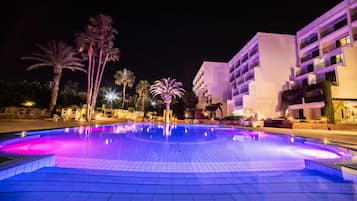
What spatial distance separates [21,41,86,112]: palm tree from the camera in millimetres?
25250

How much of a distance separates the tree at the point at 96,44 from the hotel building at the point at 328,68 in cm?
2855

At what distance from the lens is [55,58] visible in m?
25.6

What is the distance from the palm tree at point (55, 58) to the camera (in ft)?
82.8

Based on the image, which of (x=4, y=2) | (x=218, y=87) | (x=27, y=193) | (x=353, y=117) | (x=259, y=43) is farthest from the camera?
(x=218, y=87)

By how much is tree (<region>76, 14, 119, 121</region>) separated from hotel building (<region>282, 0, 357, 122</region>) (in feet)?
93.7

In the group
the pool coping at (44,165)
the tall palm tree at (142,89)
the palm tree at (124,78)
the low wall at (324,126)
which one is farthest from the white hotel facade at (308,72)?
the palm tree at (124,78)

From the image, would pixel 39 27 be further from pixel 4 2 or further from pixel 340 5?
pixel 340 5

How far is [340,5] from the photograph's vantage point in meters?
22.3

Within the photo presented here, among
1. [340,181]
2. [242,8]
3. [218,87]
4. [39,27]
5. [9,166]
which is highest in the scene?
[242,8]

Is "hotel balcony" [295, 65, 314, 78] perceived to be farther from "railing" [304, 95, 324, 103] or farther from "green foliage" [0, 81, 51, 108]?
"green foliage" [0, 81, 51, 108]

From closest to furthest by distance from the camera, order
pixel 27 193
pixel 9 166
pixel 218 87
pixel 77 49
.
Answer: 1. pixel 27 193
2. pixel 9 166
3. pixel 77 49
4. pixel 218 87

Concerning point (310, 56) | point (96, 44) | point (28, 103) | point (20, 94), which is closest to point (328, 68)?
point (310, 56)

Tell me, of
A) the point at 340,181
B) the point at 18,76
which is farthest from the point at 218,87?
the point at 18,76

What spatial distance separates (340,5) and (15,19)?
143ft
